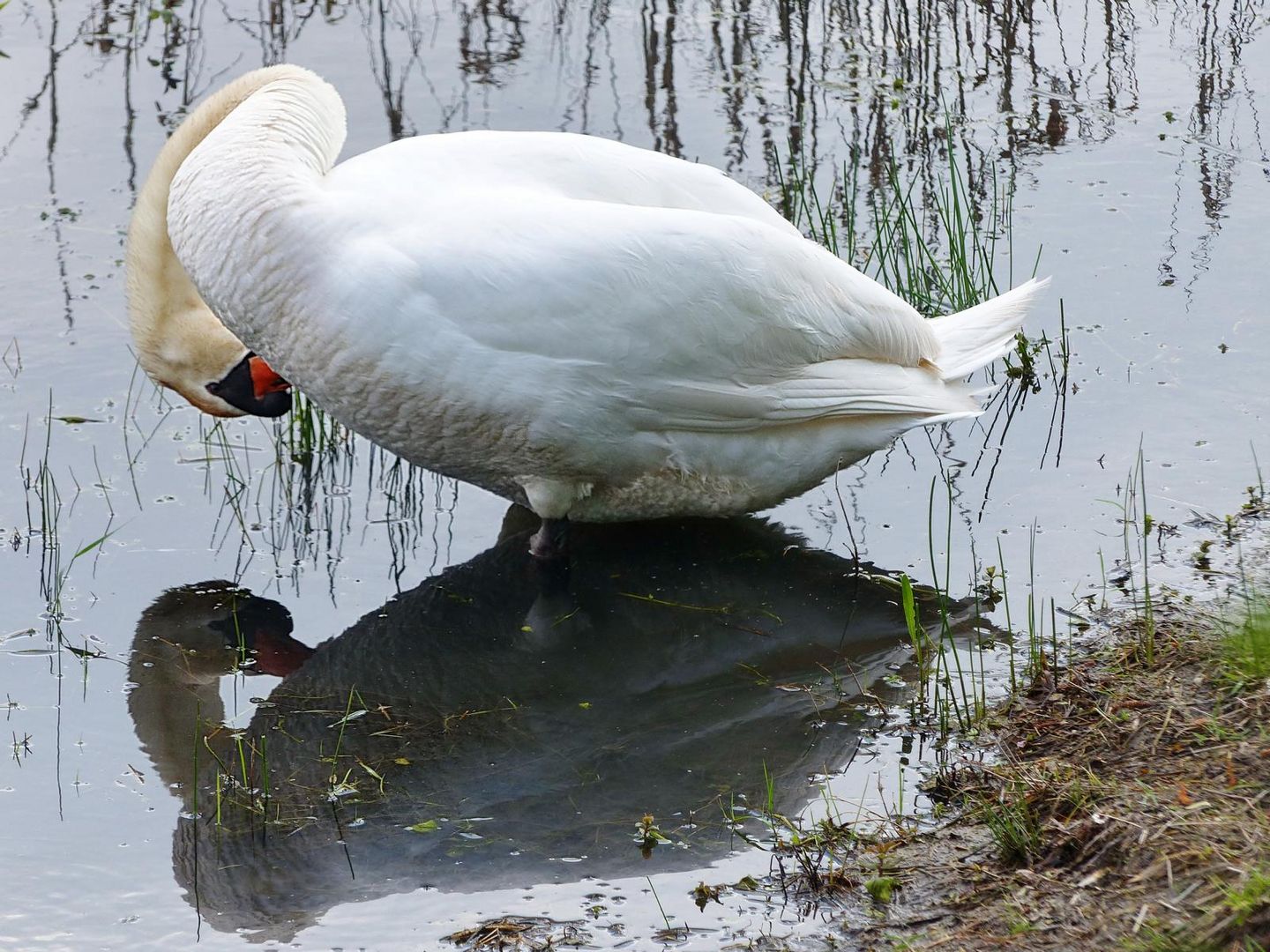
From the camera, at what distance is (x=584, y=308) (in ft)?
15.9

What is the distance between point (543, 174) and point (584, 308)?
0.58 m

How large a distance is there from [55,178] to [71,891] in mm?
4825

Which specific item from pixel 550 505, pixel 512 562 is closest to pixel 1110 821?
pixel 550 505

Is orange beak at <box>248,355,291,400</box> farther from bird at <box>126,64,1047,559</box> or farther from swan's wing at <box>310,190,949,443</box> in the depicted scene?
swan's wing at <box>310,190,949,443</box>

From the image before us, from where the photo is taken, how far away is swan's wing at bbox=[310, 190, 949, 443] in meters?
4.80

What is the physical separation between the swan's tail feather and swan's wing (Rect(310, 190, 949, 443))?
599mm

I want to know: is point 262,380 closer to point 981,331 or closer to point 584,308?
point 584,308

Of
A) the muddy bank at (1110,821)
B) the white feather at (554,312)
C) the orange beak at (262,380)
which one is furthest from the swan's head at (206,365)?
the muddy bank at (1110,821)

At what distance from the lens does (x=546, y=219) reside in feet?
16.1

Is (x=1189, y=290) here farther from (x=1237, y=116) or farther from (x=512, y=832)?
(x=512, y=832)

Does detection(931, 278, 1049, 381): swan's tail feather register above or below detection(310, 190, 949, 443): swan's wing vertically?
below

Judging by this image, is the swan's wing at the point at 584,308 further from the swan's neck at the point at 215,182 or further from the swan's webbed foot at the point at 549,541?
the swan's webbed foot at the point at 549,541

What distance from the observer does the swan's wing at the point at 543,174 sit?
16.7 feet

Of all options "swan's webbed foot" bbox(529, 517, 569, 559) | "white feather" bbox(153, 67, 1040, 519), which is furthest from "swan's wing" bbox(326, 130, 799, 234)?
"swan's webbed foot" bbox(529, 517, 569, 559)
